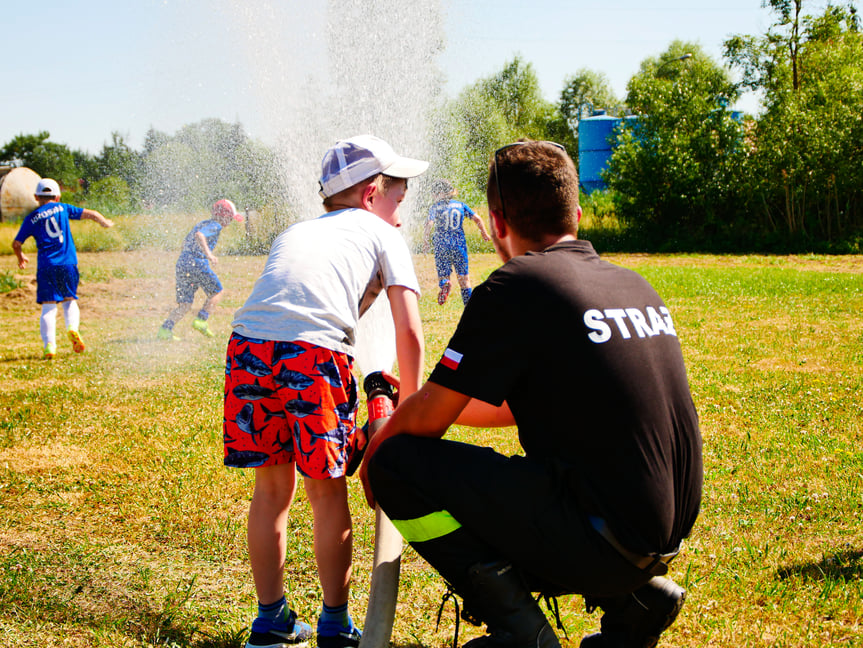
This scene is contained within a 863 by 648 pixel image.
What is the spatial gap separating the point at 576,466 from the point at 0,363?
26.4ft

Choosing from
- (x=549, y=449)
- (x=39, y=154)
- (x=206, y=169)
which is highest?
(x=39, y=154)

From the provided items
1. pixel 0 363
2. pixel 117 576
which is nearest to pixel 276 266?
pixel 117 576

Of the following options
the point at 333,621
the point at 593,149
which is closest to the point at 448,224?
the point at 333,621

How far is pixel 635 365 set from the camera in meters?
1.88

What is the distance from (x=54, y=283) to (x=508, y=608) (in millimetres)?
7979

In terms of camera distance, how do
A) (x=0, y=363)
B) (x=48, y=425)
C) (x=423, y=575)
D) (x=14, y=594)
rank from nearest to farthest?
(x=14, y=594) → (x=423, y=575) → (x=48, y=425) → (x=0, y=363)

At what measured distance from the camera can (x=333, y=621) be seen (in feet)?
7.94

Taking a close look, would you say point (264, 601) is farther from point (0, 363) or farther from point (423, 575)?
point (0, 363)

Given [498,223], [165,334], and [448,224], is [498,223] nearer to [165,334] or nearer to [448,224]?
[448,224]

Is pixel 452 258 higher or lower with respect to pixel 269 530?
higher

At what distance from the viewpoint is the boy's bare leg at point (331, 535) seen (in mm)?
2406

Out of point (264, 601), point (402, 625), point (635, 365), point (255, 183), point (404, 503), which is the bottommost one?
point (402, 625)

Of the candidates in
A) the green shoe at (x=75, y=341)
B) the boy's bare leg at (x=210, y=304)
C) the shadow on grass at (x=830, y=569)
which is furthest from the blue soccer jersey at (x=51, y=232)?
the shadow on grass at (x=830, y=569)

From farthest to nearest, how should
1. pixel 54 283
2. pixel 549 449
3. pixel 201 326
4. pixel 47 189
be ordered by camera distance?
pixel 201 326 < pixel 47 189 < pixel 54 283 < pixel 549 449
